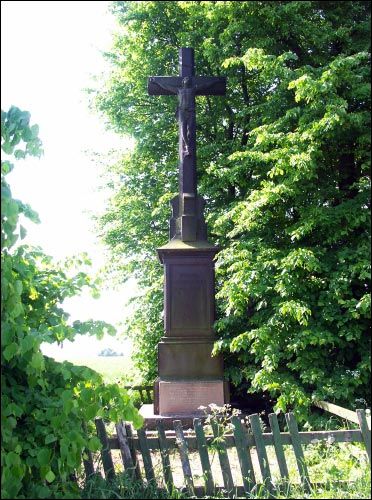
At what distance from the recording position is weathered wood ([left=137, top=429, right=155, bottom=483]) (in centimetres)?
461

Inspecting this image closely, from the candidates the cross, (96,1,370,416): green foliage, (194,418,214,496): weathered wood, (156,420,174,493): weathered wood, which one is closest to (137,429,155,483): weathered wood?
(156,420,174,493): weathered wood

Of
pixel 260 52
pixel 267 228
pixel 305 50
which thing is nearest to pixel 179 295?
pixel 267 228

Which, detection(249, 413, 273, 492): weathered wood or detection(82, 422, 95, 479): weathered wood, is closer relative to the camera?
detection(249, 413, 273, 492): weathered wood

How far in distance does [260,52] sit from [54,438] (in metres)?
6.46

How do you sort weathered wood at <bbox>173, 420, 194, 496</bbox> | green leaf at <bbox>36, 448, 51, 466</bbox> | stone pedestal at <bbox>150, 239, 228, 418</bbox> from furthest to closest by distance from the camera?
stone pedestal at <bbox>150, 239, 228, 418</bbox> → weathered wood at <bbox>173, 420, 194, 496</bbox> → green leaf at <bbox>36, 448, 51, 466</bbox>

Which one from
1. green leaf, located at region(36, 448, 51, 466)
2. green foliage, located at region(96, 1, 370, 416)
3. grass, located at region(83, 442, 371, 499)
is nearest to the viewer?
green leaf, located at region(36, 448, 51, 466)

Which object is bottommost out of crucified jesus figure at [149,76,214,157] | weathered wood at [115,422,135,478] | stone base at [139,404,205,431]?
stone base at [139,404,205,431]

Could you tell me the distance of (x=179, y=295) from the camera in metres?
8.61

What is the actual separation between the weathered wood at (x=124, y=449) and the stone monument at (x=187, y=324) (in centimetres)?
329

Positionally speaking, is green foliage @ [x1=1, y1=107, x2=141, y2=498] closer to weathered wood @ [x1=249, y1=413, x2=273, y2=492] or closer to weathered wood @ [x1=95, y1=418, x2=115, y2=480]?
weathered wood @ [x1=95, y1=418, x2=115, y2=480]

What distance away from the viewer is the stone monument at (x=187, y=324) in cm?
824

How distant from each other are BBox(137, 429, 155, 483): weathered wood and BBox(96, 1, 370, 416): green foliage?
2959 millimetres

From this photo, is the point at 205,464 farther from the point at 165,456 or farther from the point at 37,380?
the point at 37,380

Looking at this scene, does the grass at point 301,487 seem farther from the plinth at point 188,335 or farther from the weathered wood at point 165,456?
the plinth at point 188,335
